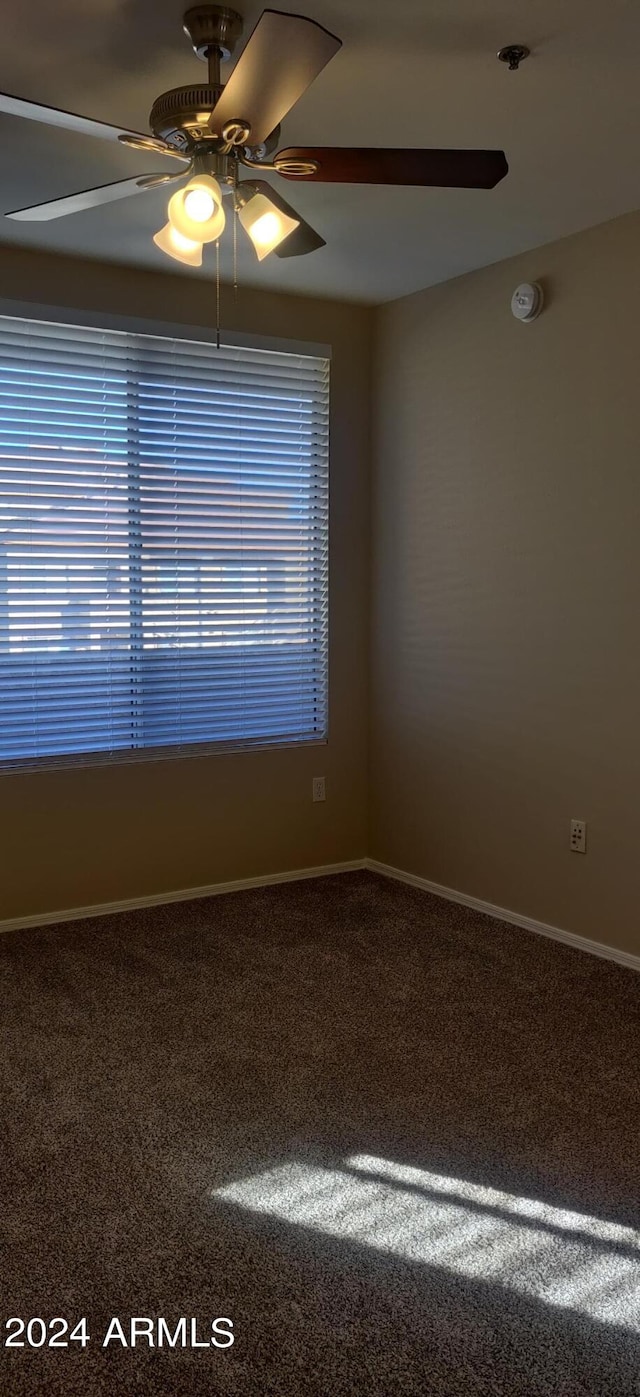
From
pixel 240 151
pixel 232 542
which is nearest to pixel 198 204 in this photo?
pixel 240 151

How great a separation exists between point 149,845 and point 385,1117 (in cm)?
194

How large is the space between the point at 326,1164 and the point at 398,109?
2521 mm

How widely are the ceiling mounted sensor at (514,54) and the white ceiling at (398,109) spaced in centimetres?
2

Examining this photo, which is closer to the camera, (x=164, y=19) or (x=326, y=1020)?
(x=164, y=19)

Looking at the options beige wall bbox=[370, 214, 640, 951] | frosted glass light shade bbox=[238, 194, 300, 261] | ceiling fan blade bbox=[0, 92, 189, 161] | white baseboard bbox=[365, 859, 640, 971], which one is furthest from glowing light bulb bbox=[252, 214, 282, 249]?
white baseboard bbox=[365, 859, 640, 971]

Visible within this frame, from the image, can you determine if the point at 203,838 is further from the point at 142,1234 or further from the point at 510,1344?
the point at 510,1344

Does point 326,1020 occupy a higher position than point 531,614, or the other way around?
point 531,614

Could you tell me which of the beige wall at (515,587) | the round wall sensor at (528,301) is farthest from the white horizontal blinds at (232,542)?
the round wall sensor at (528,301)

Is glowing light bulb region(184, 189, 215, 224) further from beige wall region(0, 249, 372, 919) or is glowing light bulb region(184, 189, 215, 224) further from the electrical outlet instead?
the electrical outlet

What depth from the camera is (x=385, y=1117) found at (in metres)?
2.50

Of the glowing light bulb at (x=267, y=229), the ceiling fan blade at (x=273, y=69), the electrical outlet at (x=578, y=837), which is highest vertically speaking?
the ceiling fan blade at (x=273, y=69)

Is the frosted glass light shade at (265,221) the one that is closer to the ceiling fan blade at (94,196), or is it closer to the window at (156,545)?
the ceiling fan blade at (94,196)

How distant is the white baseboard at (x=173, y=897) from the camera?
395cm

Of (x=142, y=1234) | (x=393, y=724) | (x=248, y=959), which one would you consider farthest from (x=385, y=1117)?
(x=393, y=724)
